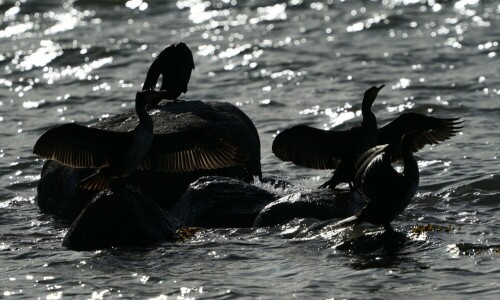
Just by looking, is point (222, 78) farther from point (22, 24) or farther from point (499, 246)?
point (499, 246)

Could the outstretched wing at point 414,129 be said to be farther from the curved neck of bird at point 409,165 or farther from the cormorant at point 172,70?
the cormorant at point 172,70

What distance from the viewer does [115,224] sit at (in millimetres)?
9281

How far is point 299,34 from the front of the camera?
20250 millimetres

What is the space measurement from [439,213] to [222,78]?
297 inches

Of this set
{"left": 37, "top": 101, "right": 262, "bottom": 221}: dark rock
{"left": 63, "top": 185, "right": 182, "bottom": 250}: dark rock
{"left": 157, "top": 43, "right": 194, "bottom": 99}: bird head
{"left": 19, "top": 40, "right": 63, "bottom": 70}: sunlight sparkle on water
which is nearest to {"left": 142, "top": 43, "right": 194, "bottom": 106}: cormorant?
{"left": 157, "top": 43, "right": 194, "bottom": 99}: bird head

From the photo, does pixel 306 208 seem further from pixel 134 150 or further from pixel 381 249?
pixel 134 150

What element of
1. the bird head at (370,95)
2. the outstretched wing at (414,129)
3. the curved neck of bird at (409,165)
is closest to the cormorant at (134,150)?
the bird head at (370,95)

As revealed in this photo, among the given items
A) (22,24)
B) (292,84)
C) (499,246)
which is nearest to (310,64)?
(292,84)

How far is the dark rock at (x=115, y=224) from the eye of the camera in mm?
9273

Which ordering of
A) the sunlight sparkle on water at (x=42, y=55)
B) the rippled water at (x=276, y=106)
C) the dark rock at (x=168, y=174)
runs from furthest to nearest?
1. the sunlight sparkle on water at (x=42, y=55)
2. the dark rock at (x=168, y=174)
3. the rippled water at (x=276, y=106)

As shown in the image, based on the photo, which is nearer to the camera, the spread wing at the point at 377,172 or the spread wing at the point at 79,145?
the spread wing at the point at 377,172

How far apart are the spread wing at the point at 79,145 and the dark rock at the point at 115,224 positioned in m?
0.41

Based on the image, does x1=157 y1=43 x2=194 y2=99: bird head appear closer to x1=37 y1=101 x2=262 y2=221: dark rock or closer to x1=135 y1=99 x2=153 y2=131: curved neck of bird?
x1=37 y1=101 x2=262 y2=221: dark rock

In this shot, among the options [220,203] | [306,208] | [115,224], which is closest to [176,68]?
[220,203]
